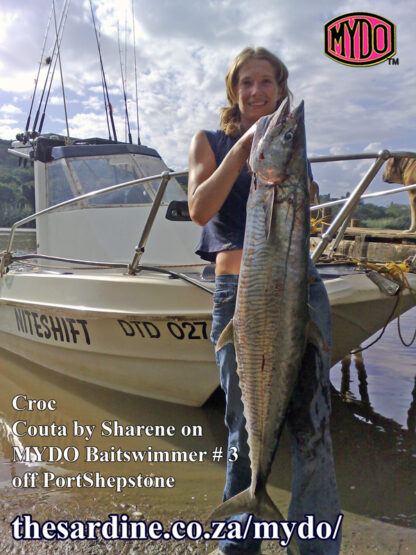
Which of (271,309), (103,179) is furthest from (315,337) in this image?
(103,179)

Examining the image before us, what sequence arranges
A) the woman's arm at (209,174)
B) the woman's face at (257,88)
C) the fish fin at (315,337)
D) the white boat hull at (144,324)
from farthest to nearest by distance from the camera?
the white boat hull at (144,324) < the woman's face at (257,88) < the fish fin at (315,337) < the woman's arm at (209,174)

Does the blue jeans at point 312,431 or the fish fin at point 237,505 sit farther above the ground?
the blue jeans at point 312,431

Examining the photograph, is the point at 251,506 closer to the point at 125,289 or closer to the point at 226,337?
the point at 226,337

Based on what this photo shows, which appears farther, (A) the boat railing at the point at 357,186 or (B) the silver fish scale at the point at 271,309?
(A) the boat railing at the point at 357,186

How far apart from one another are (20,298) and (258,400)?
3684 millimetres

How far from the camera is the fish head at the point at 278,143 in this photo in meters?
1.72

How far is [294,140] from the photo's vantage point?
173 cm

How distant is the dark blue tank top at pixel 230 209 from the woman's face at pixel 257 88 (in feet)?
0.49

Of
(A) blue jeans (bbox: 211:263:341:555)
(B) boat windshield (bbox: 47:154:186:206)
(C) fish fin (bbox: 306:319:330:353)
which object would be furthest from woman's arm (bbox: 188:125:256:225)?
(B) boat windshield (bbox: 47:154:186:206)

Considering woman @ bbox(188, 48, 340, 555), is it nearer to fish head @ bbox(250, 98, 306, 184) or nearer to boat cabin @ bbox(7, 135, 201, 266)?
fish head @ bbox(250, 98, 306, 184)

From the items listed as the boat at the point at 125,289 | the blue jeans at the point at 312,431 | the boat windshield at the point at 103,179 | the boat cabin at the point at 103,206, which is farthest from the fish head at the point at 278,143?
the boat windshield at the point at 103,179

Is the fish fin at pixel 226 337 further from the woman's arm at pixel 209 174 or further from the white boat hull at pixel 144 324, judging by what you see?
the white boat hull at pixel 144 324

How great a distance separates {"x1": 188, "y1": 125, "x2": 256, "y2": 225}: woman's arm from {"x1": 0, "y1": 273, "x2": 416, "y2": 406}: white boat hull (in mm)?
1725

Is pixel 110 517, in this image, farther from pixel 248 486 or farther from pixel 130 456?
pixel 248 486
